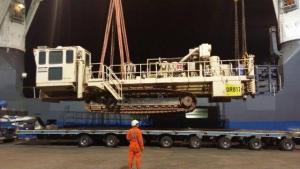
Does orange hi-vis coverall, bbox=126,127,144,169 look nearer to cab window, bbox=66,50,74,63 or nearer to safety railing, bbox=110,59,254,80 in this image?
safety railing, bbox=110,59,254,80

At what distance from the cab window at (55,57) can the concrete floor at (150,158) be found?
485 cm

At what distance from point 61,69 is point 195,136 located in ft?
27.4

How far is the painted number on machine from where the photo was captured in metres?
20.3

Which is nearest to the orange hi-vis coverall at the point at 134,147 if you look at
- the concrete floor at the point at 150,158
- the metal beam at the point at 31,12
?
the concrete floor at the point at 150,158

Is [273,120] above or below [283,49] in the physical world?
below

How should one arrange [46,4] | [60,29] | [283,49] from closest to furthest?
[283,49] → [46,4] → [60,29]

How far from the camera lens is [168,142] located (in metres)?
21.6

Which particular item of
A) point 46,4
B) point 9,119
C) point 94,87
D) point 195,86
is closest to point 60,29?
point 46,4

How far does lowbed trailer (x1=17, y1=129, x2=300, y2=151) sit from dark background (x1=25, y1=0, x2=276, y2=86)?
526 inches

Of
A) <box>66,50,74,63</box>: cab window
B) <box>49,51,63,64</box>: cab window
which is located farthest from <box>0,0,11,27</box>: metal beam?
<box>66,50,74,63</box>: cab window

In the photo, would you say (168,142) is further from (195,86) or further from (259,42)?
(259,42)

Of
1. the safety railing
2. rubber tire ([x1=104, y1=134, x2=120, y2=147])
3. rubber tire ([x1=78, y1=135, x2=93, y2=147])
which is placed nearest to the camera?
the safety railing

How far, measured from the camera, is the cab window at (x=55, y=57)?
21.4 meters

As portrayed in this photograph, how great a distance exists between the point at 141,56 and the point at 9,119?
18546mm
